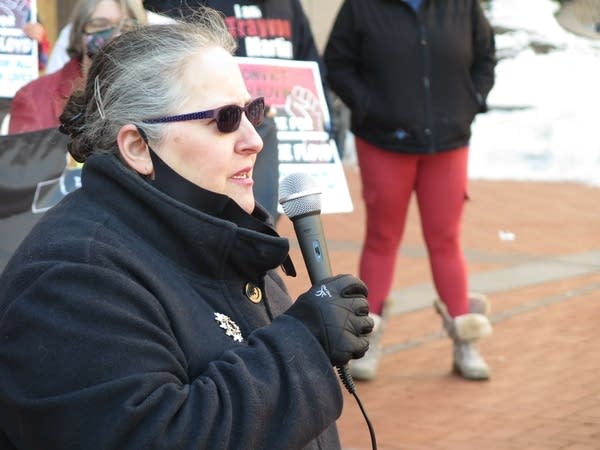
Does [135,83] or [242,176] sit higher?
[135,83]

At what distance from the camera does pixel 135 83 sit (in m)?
2.33

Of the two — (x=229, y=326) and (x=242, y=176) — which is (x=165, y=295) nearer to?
(x=229, y=326)

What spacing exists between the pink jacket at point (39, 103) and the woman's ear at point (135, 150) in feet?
7.76

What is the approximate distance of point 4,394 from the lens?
206cm

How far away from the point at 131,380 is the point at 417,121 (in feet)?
13.1

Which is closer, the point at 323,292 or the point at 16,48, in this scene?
the point at 323,292

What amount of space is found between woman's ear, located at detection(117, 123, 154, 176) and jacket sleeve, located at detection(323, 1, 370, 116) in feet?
12.0

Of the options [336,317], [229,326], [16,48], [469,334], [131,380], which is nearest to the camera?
[131,380]

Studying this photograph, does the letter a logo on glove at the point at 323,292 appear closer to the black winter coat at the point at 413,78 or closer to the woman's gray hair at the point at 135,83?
the woman's gray hair at the point at 135,83

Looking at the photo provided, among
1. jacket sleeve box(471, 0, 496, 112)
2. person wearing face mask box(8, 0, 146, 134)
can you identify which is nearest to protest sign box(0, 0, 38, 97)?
person wearing face mask box(8, 0, 146, 134)

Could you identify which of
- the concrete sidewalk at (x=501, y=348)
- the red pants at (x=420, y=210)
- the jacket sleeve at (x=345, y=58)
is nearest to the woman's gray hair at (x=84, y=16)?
the jacket sleeve at (x=345, y=58)

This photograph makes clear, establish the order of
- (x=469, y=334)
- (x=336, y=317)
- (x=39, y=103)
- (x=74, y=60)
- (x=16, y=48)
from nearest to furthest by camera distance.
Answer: (x=336, y=317)
(x=39, y=103)
(x=74, y=60)
(x=16, y=48)
(x=469, y=334)

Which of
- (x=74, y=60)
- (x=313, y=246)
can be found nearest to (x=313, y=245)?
(x=313, y=246)

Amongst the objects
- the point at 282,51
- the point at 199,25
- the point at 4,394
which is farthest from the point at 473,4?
the point at 4,394
